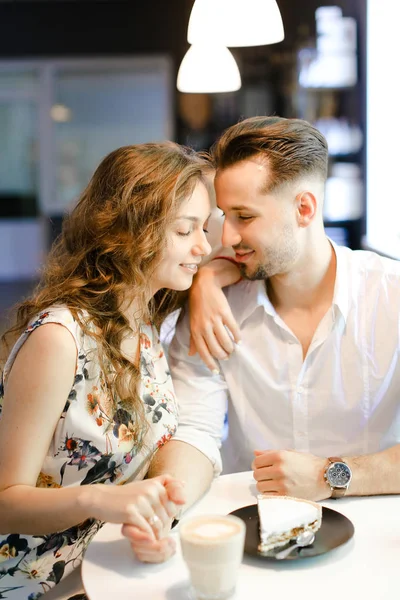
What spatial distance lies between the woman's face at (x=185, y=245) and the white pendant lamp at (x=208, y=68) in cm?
90

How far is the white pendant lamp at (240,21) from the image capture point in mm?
2031

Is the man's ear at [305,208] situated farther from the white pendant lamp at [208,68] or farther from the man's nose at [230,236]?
the white pendant lamp at [208,68]

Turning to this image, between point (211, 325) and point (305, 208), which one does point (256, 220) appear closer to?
point (305, 208)

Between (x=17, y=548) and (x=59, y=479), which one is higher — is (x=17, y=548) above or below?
below

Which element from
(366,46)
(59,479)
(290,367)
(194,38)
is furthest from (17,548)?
(366,46)

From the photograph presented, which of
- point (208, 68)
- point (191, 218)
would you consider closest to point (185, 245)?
point (191, 218)

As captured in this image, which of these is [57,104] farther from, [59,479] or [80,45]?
[59,479]

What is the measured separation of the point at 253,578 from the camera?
1249 mm

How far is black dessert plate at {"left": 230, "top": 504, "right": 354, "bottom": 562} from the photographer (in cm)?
129

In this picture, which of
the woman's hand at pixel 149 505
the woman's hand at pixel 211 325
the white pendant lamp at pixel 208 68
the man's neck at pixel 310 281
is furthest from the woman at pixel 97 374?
the white pendant lamp at pixel 208 68

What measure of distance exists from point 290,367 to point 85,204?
2.34 ft

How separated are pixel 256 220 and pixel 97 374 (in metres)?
0.69

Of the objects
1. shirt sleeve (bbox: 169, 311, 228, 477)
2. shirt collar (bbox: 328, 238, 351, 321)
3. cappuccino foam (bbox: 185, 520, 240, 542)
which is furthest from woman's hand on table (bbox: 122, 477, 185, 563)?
shirt collar (bbox: 328, 238, 351, 321)

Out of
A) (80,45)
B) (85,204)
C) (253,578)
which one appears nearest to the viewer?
(253,578)
